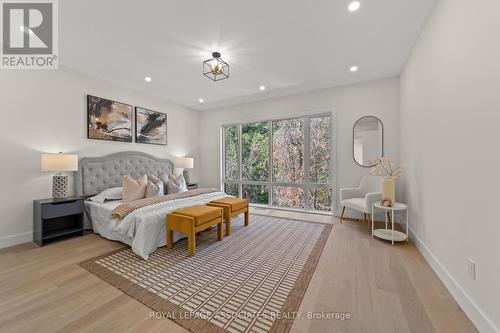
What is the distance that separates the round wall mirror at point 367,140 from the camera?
3.75 m

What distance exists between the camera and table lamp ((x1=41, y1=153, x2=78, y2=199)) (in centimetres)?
278

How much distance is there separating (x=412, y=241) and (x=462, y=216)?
1.45 m

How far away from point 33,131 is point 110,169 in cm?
114

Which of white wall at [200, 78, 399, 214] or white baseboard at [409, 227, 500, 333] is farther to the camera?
white wall at [200, 78, 399, 214]

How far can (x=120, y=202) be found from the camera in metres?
3.26

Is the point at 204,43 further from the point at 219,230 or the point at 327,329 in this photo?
the point at 327,329

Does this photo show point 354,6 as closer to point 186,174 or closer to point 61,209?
point 61,209

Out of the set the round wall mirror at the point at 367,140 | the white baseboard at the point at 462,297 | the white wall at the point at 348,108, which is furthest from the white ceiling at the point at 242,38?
the white baseboard at the point at 462,297

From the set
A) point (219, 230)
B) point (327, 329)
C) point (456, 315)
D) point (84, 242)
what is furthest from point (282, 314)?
point (84, 242)

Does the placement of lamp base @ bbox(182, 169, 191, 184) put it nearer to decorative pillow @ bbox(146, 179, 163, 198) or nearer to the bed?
the bed

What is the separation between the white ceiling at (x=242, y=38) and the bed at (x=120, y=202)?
1577 millimetres

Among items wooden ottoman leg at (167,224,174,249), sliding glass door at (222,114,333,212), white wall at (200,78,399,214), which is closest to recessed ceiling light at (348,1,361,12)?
white wall at (200,78,399,214)

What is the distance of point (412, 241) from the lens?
274 cm

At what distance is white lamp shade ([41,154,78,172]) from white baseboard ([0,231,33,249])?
1.02 meters
